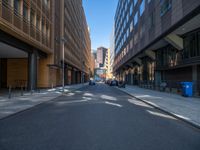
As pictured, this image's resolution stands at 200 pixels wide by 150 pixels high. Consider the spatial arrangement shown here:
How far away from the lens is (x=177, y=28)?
1839cm

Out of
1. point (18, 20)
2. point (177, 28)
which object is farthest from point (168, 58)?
point (18, 20)

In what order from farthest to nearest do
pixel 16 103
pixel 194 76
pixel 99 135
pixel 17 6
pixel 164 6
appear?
1. pixel 164 6
2. pixel 194 76
3. pixel 17 6
4. pixel 16 103
5. pixel 99 135

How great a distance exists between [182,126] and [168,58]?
19571 mm

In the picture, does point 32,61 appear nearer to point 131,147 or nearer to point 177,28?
point 177,28

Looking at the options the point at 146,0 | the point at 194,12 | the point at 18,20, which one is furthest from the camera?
the point at 146,0

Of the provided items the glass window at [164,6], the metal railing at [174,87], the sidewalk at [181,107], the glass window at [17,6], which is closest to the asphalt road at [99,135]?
the sidewalk at [181,107]

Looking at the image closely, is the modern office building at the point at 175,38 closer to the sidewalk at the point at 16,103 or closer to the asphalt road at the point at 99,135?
the asphalt road at the point at 99,135

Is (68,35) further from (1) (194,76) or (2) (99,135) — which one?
(2) (99,135)

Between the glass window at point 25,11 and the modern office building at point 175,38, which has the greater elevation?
the glass window at point 25,11

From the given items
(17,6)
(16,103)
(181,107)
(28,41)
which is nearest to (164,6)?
(181,107)

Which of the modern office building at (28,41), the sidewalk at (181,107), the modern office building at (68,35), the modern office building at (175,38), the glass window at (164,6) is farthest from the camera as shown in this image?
the modern office building at (68,35)

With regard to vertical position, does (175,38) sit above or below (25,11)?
below

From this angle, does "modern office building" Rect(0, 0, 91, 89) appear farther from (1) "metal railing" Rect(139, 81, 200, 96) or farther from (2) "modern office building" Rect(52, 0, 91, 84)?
(1) "metal railing" Rect(139, 81, 200, 96)

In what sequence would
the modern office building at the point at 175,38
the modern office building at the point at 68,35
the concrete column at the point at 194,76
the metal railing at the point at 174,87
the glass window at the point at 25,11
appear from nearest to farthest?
the modern office building at the point at 175,38 → the metal railing at the point at 174,87 → the concrete column at the point at 194,76 → the glass window at the point at 25,11 → the modern office building at the point at 68,35
